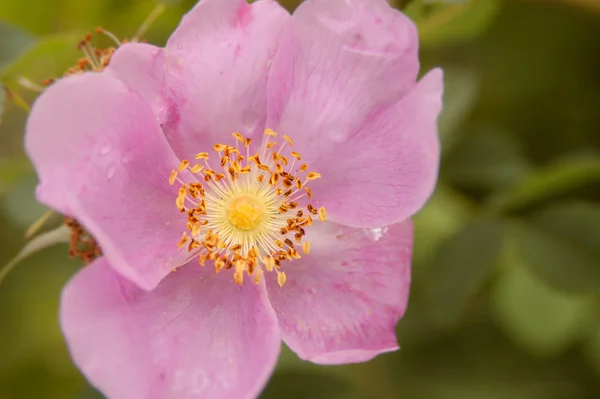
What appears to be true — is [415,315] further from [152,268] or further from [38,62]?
[38,62]

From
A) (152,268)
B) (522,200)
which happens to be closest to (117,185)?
(152,268)

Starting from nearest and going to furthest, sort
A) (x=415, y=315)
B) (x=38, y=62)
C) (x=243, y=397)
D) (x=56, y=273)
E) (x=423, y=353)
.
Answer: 1. (x=243, y=397)
2. (x=38, y=62)
3. (x=415, y=315)
4. (x=423, y=353)
5. (x=56, y=273)

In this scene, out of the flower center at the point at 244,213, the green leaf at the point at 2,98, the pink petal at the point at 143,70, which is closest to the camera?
the pink petal at the point at 143,70

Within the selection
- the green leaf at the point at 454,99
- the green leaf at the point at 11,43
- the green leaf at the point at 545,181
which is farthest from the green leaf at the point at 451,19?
the green leaf at the point at 11,43

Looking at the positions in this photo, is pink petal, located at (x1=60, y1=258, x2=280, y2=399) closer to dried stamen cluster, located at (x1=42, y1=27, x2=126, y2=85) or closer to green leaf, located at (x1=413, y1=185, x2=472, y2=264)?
dried stamen cluster, located at (x1=42, y1=27, x2=126, y2=85)

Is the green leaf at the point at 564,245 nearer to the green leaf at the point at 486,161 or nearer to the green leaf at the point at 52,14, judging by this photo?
the green leaf at the point at 486,161
